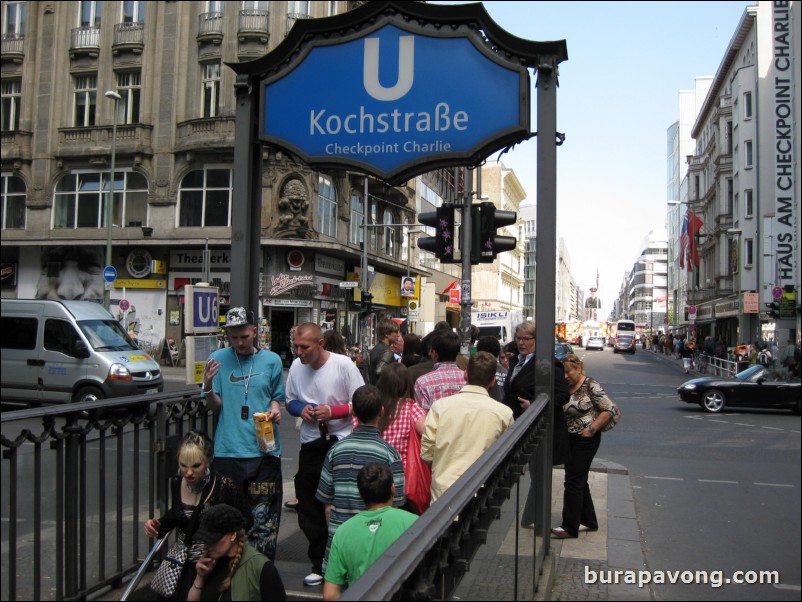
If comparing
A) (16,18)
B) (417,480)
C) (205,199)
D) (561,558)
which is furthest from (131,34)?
(417,480)

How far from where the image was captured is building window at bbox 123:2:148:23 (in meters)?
33.5

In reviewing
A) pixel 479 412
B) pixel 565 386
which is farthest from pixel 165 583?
pixel 565 386

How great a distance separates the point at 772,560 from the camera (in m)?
1.26

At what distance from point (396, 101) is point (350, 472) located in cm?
274

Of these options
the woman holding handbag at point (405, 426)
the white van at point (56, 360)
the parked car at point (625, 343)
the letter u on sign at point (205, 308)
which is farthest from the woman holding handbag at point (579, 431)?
the parked car at point (625, 343)

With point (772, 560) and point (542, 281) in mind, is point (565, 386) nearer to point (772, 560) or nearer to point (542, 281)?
point (542, 281)

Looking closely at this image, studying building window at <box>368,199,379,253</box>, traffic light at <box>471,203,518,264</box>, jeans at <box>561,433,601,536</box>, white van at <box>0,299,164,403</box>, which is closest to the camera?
jeans at <box>561,433,601,536</box>

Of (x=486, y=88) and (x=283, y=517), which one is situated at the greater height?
(x=486, y=88)

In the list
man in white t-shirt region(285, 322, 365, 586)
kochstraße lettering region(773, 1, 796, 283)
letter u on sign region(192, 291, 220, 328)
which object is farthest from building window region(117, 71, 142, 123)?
kochstraße lettering region(773, 1, 796, 283)

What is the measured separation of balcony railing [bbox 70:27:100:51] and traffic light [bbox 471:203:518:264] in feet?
93.1

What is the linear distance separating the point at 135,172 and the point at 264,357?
107ft

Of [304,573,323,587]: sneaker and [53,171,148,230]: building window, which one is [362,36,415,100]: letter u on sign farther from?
[53,171,148,230]: building window

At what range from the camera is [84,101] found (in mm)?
35281

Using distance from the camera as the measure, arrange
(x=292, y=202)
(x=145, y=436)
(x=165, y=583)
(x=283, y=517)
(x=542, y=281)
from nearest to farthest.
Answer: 1. (x=165, y=583)
2. (x=145, y=436)
3. (x=542, y=281)
4. (x=283, y=517)
5. (x=292, y=202)
